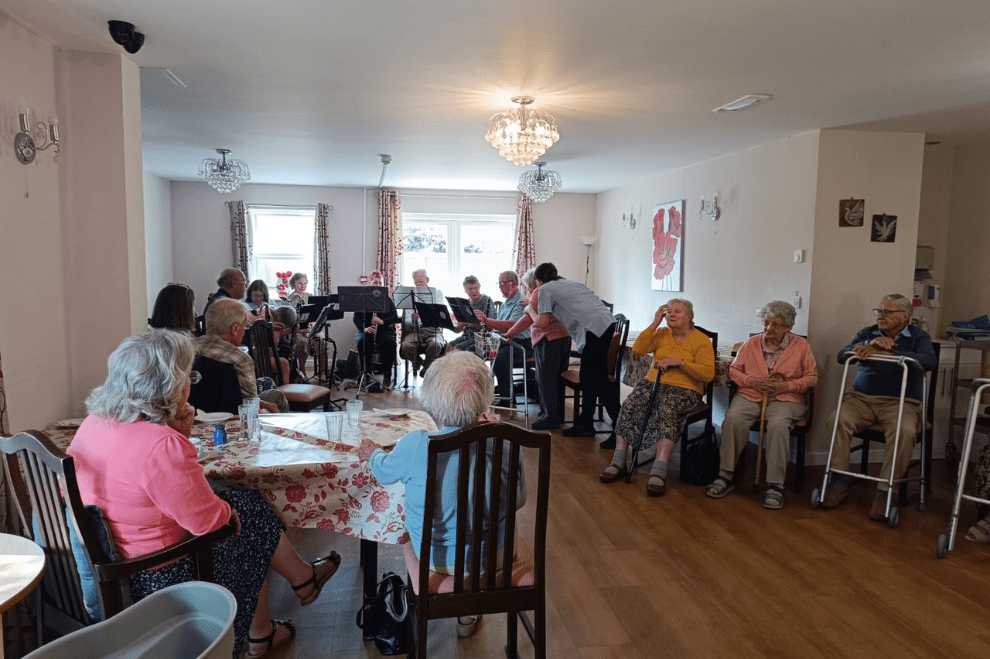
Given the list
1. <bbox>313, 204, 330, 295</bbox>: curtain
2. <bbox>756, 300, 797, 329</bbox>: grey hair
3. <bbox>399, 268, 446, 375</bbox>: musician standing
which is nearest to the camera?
<bbox>756, 300, 797, 329</bbox>: grey hair

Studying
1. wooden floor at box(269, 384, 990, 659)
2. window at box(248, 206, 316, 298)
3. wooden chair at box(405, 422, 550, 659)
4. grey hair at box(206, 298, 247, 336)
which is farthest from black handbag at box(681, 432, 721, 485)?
window at box(248, 206, 316, 298)

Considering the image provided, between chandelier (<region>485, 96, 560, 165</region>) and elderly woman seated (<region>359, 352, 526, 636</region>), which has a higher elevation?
chandelier (<region>485, 96, 560, 165</region>)

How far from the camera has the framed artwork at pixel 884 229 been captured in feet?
15.2

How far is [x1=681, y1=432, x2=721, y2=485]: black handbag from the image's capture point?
13.4 ft

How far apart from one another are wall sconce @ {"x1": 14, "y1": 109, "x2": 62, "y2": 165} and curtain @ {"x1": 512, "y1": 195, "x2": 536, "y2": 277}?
677cm

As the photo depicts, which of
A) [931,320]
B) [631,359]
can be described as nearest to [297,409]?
[631,359]

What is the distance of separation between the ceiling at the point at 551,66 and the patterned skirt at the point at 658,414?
5.85ft

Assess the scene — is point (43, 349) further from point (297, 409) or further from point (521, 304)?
point (521, 304)

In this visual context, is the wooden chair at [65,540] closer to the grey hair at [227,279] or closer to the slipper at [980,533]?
the grey hair at [227,279]

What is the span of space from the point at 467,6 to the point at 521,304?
392 cm

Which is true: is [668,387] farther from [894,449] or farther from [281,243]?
[281,243]

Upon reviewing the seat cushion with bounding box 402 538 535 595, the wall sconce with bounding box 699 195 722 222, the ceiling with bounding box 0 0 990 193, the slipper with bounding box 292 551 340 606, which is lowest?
the slipper with bounding box 292 551 340 606

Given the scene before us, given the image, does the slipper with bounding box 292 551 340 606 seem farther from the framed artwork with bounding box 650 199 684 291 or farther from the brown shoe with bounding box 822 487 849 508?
the framed artwork with bounding box 650 199 684 291

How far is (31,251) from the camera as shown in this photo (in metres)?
2.76
